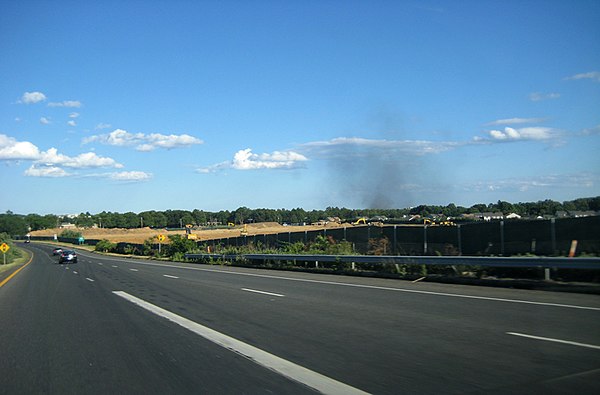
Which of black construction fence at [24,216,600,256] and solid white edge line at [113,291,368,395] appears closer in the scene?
solid white edge line at [113,291,368,395]

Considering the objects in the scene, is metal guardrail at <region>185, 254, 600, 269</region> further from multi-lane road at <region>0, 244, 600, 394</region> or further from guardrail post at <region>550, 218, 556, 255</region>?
guardrail post at <region>550, 218, 556, 255</region>

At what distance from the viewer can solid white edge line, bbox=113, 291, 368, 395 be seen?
21.4 ft

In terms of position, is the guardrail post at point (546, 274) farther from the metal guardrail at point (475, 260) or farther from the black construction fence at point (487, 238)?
the black construction fence at point (487, 238)

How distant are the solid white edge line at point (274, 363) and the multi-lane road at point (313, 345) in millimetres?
19

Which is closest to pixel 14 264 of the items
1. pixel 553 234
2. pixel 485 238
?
pixel 485 238

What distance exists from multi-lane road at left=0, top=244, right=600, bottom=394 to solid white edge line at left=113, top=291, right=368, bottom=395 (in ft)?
0.06

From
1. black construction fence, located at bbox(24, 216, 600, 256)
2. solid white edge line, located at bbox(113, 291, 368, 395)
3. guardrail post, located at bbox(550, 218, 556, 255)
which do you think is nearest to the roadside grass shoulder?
black construction fence, located at bbox(24, 216, 600, 256)

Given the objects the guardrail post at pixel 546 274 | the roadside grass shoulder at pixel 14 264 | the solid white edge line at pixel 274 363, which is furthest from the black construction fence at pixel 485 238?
the roadside grass shoulder at pixel 14 264

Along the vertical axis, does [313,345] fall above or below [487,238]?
below

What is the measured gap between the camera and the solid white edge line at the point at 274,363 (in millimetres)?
6516

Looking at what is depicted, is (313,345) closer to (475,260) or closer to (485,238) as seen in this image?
(475,260)

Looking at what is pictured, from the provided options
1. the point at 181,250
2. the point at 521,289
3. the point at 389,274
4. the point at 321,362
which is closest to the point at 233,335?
the point at 321,362

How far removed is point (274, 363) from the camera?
7820 millimetres

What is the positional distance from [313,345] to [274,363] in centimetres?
132
